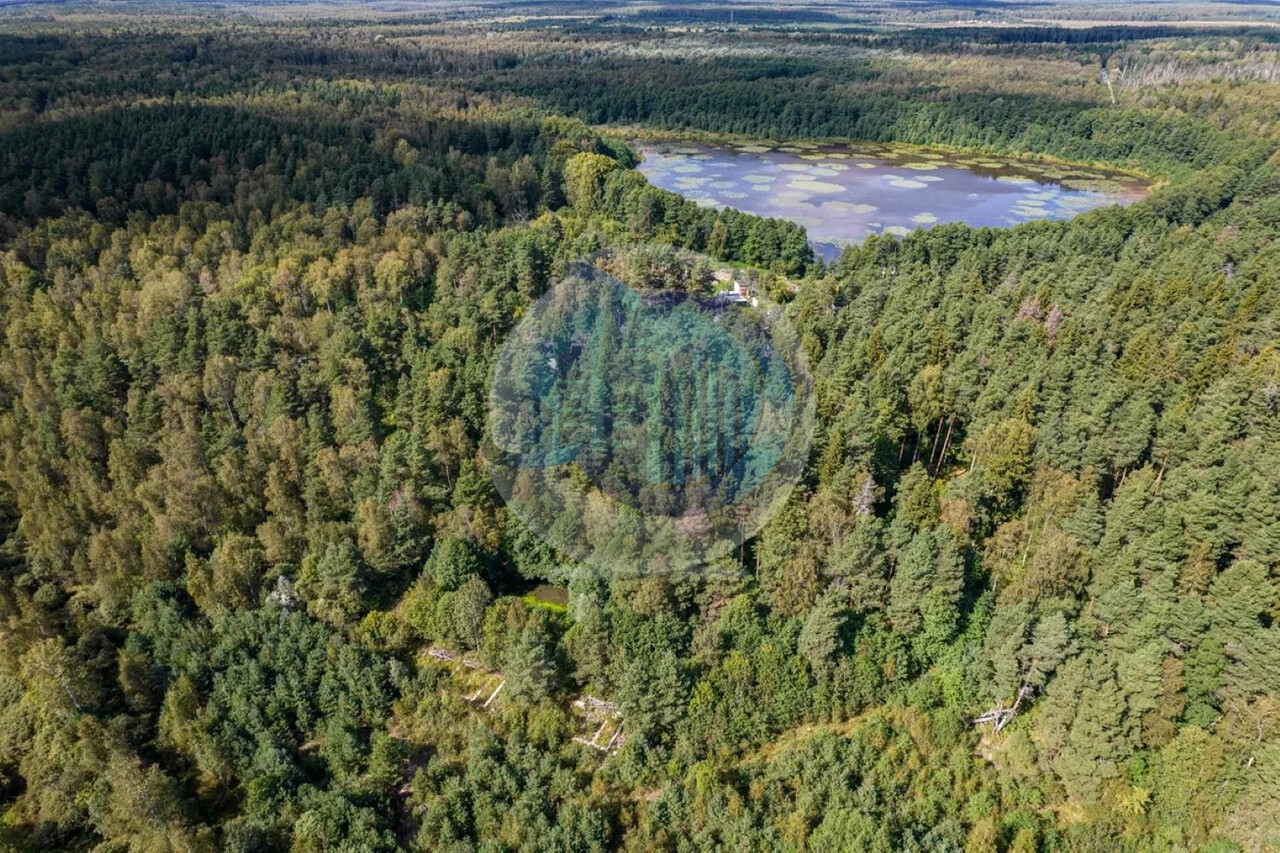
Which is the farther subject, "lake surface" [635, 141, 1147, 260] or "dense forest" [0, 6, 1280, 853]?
"lake surface" [635, 141, 1147, 260]

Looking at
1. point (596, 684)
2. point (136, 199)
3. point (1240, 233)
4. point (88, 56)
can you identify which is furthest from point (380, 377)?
point (88, 56)

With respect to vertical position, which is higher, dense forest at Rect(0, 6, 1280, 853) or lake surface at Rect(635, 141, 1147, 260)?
lake surface at Rect(635, 141, 1147, 260)

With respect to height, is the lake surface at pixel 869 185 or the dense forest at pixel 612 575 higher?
the lake surface at pixel 869 185

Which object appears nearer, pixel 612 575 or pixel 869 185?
pixel 612 575

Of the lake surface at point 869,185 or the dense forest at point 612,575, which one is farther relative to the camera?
the lake surface at point 869,185

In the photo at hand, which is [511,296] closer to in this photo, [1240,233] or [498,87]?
[1240,233]
